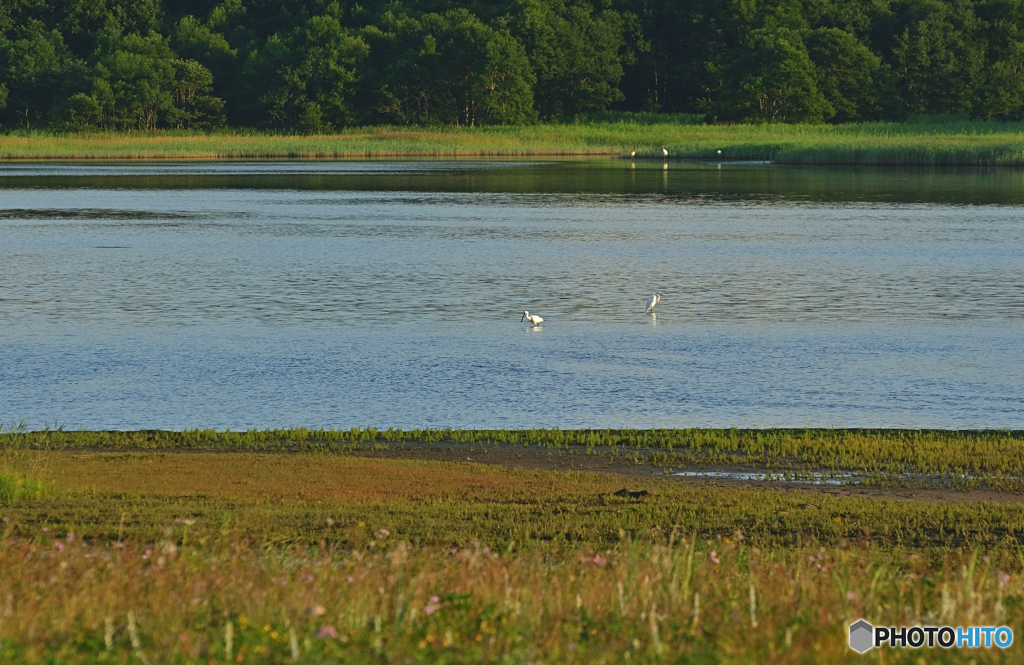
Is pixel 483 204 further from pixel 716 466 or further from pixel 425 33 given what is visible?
pixel 425 33

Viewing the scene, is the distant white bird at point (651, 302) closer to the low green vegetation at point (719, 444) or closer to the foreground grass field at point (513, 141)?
the low green vegetation at point (719, 444)

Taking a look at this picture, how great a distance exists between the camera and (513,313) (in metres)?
22.7

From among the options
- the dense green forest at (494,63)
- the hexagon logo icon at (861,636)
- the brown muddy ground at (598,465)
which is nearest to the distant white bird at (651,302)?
the brown muddy ground at (598,465)

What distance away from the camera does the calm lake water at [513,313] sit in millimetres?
15234

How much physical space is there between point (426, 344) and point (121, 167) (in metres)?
65.5

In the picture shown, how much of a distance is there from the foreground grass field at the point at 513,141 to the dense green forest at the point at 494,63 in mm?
6676

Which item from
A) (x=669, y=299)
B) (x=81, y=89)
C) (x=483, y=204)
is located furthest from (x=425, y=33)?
(x=669, y=299)

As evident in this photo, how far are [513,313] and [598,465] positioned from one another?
10.6 m

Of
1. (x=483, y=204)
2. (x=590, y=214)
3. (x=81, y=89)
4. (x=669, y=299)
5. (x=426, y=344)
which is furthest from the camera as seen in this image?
(x=81, y=89)

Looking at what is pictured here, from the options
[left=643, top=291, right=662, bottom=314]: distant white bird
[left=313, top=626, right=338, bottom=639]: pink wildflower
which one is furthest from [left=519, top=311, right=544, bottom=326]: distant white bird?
[left=313, top=626, right=338, bottom=639]: pink wildflower

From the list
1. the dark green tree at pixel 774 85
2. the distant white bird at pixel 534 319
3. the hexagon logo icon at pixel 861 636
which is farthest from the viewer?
the dark green tree at pixel 774 85

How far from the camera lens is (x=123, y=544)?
8.38 meters

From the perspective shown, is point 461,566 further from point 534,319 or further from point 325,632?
point 534,319

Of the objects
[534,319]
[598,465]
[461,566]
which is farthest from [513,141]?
[461,566]
